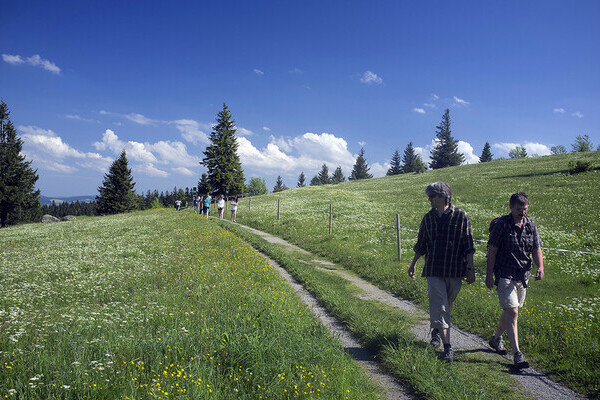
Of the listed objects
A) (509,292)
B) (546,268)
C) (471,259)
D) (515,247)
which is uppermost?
(515,247)

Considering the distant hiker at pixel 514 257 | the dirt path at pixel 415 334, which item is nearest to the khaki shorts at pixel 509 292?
the distant hiker at pixel 514 257

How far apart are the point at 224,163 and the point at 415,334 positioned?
172 feet

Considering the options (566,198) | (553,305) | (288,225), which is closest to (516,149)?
(566,198)

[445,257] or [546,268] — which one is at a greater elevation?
[445,257]

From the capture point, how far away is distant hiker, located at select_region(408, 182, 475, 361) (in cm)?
473

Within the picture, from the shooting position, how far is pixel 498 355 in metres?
4.85

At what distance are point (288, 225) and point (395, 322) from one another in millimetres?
14993

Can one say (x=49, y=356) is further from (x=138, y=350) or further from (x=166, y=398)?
(x=166, y=398)

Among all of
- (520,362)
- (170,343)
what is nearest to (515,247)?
(520,362)

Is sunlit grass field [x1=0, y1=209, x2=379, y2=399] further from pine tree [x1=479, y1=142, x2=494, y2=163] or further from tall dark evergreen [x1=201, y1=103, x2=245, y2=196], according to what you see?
pine tree [x1=479, y1=142, x2=494, y2=163]

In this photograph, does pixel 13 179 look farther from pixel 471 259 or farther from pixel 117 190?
pixel 471 259

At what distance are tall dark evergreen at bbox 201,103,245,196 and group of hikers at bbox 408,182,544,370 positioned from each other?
5166 cm

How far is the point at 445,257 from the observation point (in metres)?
4.77

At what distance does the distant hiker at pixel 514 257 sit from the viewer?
459 centimetres
